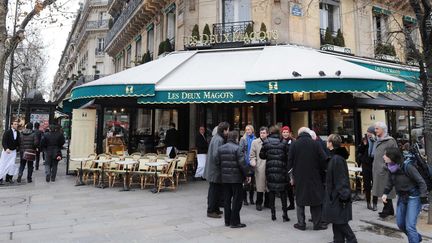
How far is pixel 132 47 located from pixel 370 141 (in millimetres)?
17583

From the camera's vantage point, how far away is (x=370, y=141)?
7.28 metres

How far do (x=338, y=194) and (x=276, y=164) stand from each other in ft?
6.14

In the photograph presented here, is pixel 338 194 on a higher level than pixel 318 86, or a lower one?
lower

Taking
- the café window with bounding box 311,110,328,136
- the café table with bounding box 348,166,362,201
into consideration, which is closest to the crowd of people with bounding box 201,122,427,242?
the café table with bounding box 348,166,362,201

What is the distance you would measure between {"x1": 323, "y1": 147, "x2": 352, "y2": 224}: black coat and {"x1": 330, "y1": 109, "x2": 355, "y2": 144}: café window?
7026 millimetres

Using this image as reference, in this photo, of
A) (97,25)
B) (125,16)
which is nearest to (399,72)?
(125,16)

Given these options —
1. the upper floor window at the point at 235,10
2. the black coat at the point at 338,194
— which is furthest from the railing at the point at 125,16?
the black coat at the point at 338,194

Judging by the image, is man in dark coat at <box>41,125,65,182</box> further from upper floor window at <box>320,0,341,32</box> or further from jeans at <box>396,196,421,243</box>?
upper floor window at <box>320,0,341,32</box>

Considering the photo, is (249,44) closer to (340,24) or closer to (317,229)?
(340,24)

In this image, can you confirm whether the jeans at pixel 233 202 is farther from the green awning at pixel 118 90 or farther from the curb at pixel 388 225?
the green awning at pixel 118 90

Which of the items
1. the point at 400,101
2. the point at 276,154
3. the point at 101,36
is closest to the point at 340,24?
the point at 400,101

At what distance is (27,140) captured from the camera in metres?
11.1

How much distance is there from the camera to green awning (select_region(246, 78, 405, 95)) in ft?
29.0

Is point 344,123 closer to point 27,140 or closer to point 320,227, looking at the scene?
point 320,227
